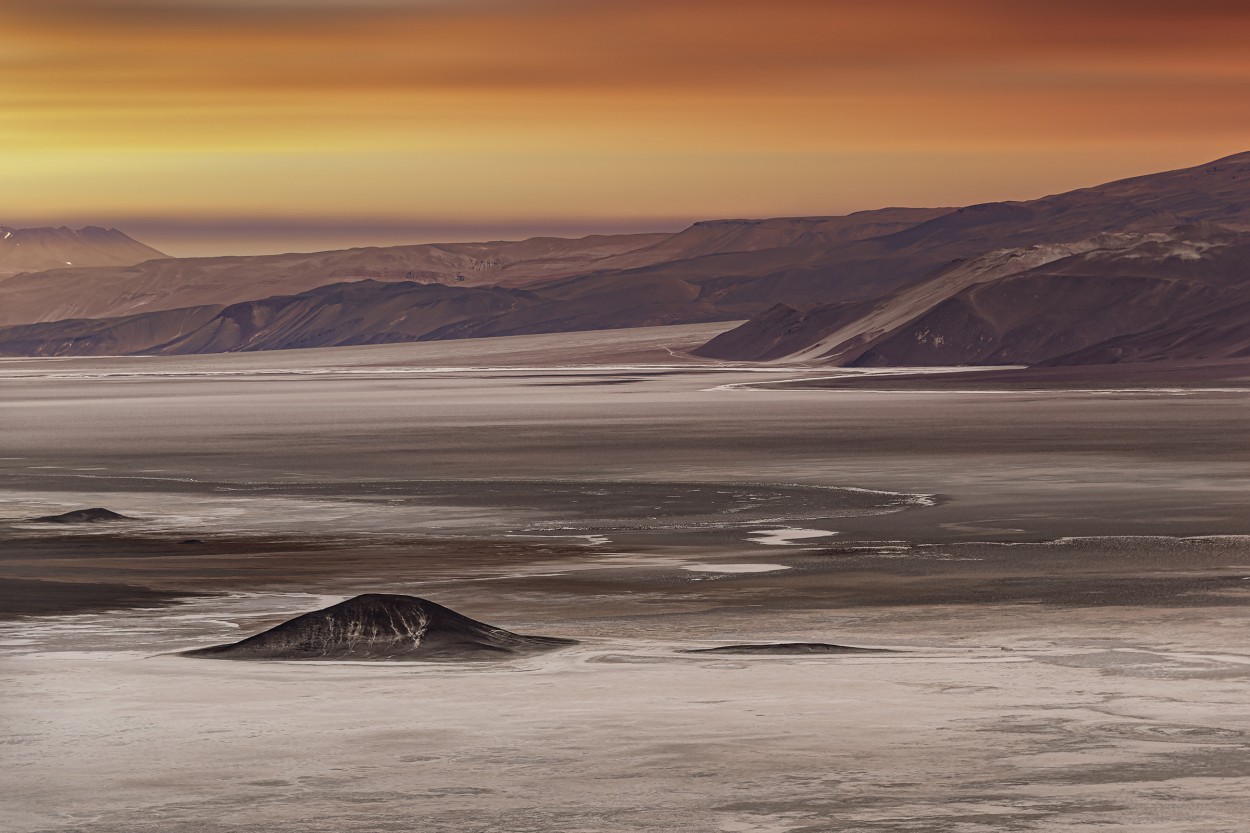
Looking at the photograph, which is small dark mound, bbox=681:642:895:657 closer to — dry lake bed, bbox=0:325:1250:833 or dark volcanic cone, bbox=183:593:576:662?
dry lake bed, bbox=0:325:1250:833

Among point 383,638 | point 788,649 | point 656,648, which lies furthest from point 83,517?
point 788,649

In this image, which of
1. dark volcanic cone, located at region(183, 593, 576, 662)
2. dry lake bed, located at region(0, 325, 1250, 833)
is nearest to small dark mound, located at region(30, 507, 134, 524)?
dry lake bed, located at region(0, 325, 1250, 833)

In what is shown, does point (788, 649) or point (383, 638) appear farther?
point (383, 638)

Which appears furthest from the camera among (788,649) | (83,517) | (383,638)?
(83,517)

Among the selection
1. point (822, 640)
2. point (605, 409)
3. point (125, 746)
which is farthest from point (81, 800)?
point (605, 409)

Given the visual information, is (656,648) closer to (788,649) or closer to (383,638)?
(788,649)

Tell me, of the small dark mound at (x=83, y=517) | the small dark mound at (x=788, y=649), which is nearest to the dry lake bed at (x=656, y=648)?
the small dark mound at (x=788, y=649)
